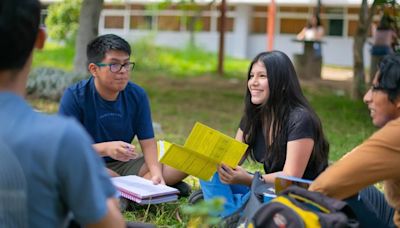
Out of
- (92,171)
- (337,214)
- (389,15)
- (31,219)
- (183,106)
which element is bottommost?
(183,106)

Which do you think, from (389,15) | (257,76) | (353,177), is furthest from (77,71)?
(353,177)

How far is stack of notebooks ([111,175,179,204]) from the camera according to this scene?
3396 millimetres

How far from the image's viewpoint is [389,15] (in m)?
7.95

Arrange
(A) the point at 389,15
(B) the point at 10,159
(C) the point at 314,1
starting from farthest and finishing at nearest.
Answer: (C) the point at 314,1
(A) the point at 389,15
(B) the point at 10,159

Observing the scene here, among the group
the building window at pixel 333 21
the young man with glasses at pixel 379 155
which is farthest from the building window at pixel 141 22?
the young man with glasses at pixel 379 155

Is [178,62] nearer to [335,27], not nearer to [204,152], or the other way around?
[335,27]

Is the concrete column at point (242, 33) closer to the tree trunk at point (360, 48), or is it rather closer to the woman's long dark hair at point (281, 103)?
the tree trunk at point (360, 48)

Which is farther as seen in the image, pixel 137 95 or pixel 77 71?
pixel 77 71

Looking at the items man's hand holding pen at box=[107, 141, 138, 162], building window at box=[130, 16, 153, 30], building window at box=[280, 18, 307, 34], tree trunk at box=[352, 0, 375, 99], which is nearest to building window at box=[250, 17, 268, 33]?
building window at box=[280, 18, 307, 34]

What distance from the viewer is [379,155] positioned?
221 centimetres

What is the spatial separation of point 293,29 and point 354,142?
15.1 meters

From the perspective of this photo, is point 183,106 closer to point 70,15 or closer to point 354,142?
point 354,142

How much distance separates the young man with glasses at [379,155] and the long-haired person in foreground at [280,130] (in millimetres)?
764

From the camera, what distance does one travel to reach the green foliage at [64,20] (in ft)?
59.6
